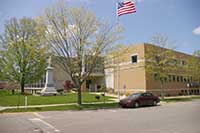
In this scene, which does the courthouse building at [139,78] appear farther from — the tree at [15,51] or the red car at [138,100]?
the red car at [138,100]

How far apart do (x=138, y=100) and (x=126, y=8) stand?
925 centimetres

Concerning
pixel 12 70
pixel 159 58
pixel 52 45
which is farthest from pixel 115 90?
pixel 52 45

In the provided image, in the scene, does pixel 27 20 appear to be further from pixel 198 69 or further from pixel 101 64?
pixel 198 69

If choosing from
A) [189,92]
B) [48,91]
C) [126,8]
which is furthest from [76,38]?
[189,92]

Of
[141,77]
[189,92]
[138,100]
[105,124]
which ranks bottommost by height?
[189,92]

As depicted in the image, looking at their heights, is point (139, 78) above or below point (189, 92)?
above

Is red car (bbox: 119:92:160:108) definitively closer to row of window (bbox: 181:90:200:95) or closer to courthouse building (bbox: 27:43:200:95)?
courthouse building (bbox: 27:43:200:95)

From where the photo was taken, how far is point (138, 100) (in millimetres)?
23172

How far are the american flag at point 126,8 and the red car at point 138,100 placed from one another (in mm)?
8494

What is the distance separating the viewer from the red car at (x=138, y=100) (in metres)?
22.5

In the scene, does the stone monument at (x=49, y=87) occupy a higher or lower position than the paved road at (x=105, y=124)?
higher

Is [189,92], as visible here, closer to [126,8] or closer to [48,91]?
[48,91]

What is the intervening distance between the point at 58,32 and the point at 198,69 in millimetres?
31159

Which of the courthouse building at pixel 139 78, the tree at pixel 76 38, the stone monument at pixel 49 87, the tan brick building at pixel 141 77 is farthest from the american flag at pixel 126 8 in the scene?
the stone monument at pixel 49 87
